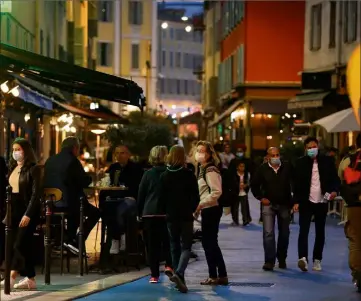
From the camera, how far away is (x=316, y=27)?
35531mm

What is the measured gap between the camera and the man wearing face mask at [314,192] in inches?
556

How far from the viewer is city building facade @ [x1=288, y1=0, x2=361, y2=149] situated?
31.9 meters

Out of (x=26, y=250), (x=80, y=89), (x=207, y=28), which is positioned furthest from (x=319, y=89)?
(x=207, y=28)

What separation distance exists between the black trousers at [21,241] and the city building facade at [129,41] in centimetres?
5862

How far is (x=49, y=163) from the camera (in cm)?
1376

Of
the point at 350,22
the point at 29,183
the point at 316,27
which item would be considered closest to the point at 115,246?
the point at 29,183

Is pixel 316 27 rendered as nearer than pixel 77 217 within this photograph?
No

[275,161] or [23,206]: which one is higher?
[275,161]

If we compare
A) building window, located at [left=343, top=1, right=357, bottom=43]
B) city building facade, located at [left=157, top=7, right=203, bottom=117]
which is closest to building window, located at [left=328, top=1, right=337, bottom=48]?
building window, located at [left=343, top=1, right=357, bottom=43]

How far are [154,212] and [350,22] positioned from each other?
20664mm

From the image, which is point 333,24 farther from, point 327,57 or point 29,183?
point 29,183

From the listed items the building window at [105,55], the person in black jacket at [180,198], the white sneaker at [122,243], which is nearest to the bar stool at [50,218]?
the white sneaker at [122,243]

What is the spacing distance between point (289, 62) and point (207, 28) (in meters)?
26.1

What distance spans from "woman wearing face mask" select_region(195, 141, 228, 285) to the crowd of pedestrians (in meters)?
0.01
